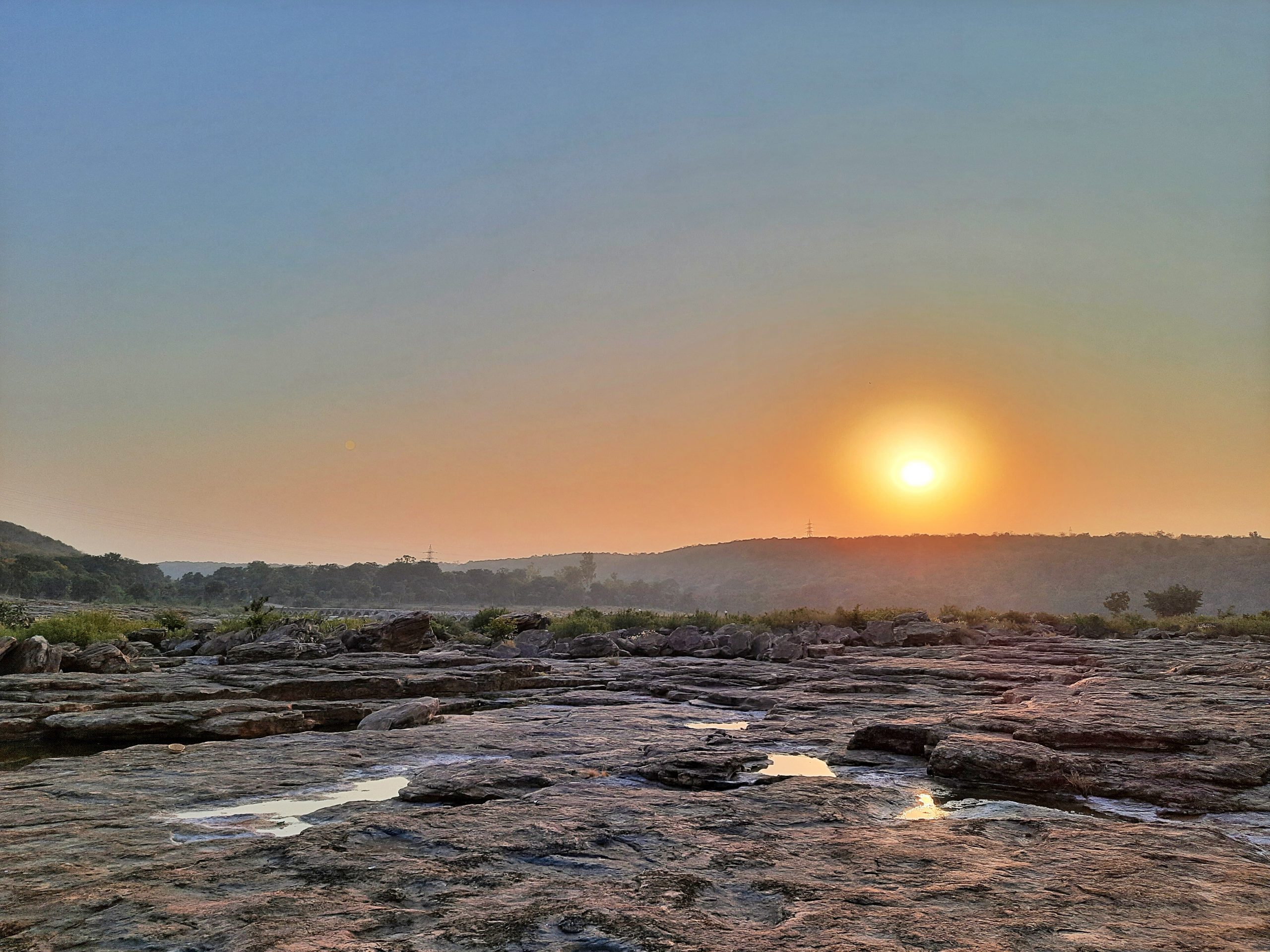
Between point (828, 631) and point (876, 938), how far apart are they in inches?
1227

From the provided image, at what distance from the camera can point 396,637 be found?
2612cm

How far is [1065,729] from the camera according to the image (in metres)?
9.24

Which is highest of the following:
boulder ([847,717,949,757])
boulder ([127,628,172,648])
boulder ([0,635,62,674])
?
boulder ([0,635,62,674])

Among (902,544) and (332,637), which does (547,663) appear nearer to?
(332,637)

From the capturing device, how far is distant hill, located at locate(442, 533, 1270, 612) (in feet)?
394

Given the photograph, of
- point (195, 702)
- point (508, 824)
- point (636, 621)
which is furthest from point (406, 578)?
point (508, 824)

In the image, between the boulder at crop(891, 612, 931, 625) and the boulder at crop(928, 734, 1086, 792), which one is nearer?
the boulder at crop(928, 734, 1086, 792)

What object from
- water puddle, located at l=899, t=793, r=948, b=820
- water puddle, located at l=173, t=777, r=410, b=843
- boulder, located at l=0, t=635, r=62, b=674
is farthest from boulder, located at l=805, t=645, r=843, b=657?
boulder, located at l=0, t=635, r=62, b=674

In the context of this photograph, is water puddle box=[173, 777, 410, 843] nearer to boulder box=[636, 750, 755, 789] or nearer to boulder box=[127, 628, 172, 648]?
boulder box=[636, 750, 755, 789]

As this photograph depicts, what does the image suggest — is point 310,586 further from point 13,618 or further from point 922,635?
point 922,635

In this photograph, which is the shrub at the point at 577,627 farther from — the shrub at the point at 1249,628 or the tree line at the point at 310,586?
the tree line at the point at 310,586

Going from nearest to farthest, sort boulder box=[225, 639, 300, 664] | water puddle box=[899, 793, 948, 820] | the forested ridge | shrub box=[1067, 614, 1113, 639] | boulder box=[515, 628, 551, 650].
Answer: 1. water puddle box=[899, 793, 948, 820]
2. boulder box=[225, 639, 300, 664]
3. boulder box=[515, 628, 551, 650]
4. shrub box=[1067, 614, 1113, 639]
5. the forested ridge

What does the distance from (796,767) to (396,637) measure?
2018 centimetres

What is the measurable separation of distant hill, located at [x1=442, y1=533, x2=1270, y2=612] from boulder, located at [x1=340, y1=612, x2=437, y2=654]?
375 ft
